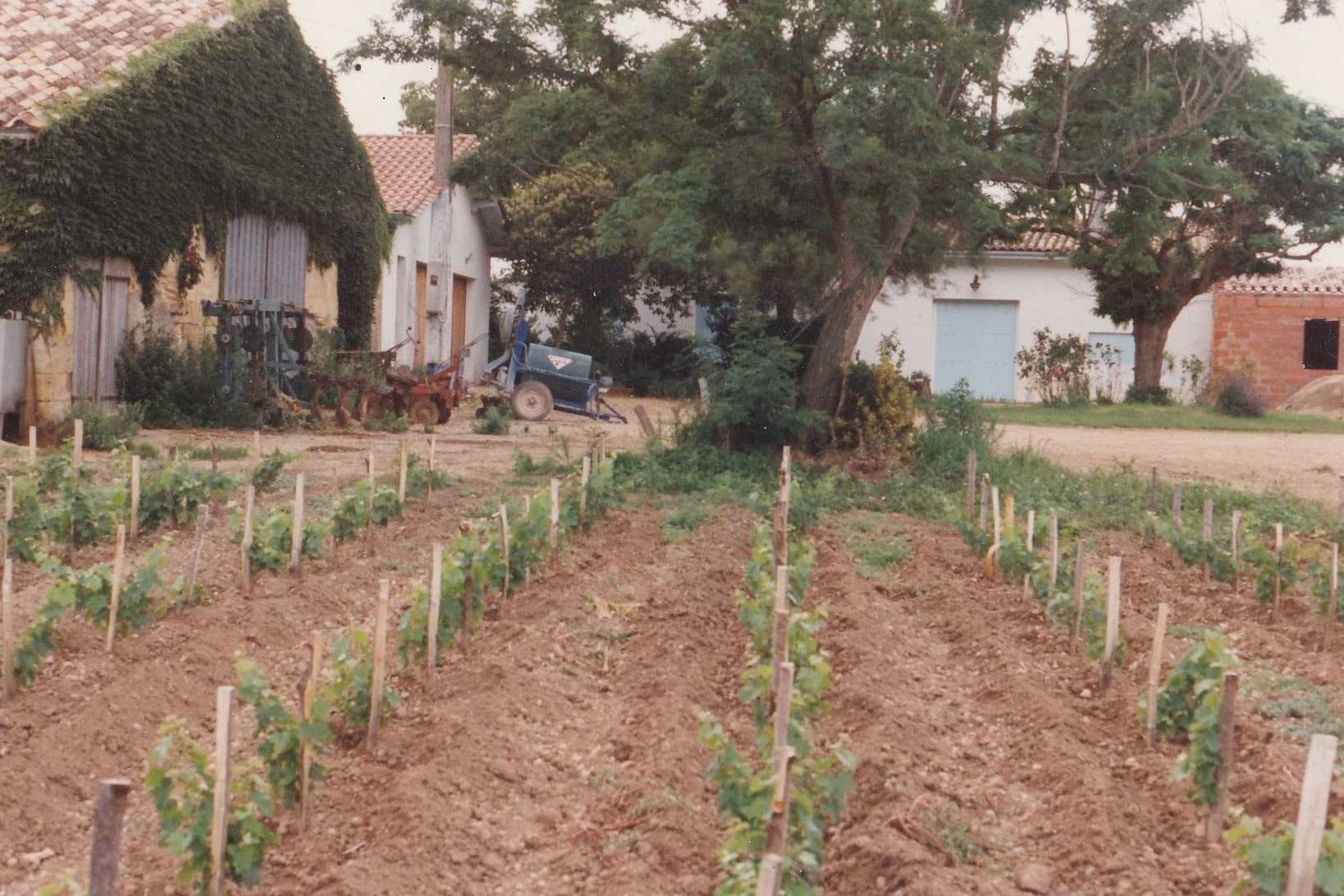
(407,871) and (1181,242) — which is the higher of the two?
(1181,242)

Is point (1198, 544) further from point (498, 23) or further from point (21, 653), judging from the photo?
point (498, 23)

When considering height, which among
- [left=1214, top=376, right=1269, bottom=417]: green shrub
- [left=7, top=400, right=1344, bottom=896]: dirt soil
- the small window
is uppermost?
the small window

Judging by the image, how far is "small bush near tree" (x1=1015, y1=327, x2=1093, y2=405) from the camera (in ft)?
95.7

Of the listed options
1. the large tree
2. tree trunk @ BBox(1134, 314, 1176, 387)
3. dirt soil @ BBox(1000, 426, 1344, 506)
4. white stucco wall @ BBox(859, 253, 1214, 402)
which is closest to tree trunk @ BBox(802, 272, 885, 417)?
the large tree

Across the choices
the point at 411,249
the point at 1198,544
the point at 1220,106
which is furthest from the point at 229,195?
the point at 1198,544

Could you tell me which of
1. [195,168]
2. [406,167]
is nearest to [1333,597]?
[195,168]

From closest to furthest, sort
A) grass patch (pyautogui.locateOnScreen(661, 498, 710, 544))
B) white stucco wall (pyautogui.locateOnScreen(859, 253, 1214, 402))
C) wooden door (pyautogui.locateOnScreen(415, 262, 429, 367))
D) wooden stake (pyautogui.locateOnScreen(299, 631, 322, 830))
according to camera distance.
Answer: wooden stake (pyautogui.locateOnScreen(299, 631, 322, 830))
grass patch (pyautogui.locateOnScreen(661, 498, 710, 544))
wooden door (pyautogui.locateOnScreen(415, 262, 429, 367))
white stucco wall (pyautogui.locateOnScreen(859, 253, 1214, 402))

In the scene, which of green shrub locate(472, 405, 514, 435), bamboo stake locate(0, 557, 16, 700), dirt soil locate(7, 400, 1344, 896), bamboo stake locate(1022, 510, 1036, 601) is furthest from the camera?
green shrub locate(472, 405, 514, 435)

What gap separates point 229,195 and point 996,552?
1222cm

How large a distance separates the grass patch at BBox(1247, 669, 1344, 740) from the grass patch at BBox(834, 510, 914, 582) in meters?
3.01

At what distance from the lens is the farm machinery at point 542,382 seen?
2066 cm

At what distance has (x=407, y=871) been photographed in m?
4.50

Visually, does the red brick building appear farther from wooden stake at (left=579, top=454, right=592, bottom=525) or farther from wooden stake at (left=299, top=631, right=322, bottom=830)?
wooden stake at (left=299, top=631, right=322, bottom=830)

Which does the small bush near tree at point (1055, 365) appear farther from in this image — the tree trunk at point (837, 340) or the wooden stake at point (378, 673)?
the wooden stake at point (378, 673)
